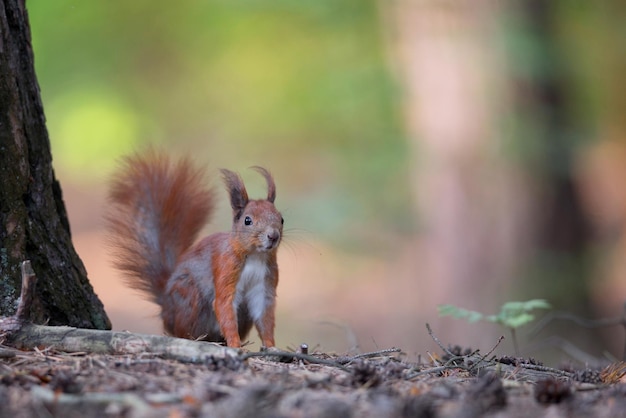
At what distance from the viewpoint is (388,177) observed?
8.24 meters

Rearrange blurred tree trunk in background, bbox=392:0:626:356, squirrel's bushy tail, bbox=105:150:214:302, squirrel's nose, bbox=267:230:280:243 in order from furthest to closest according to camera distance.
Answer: blurred tree trunk in background, bbox=392:0:626:356 → squirrel's bushy tail, bbox=105:150:214:302 → squirrel's nose, bbox=267:230:280:243

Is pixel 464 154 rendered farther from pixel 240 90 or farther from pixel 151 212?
pixel 240 90

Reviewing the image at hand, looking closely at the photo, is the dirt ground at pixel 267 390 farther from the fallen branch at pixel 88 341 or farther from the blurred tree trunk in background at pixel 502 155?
the blurred tree trunk in background at pixel 502 155

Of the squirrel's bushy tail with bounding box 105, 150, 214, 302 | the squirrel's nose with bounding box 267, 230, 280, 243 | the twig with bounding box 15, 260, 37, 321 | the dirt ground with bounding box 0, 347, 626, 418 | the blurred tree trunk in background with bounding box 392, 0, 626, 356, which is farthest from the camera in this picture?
the blurred tree trunk in background with bounding box 392, 0, 626, 356

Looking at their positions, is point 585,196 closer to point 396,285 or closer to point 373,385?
point 396,285

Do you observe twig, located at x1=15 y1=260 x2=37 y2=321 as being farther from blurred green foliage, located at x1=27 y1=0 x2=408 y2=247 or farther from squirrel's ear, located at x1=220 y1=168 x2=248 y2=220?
blurred green foliage, located at x1=27 y1=0 x2=408 y2=247

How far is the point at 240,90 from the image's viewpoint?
34.9ft

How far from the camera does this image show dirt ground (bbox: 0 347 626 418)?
164 centimetres

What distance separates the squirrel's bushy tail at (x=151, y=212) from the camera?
3.39m

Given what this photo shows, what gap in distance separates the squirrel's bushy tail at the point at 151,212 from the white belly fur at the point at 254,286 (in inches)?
18.4

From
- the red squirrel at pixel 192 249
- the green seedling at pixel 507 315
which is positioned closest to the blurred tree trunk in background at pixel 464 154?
the green seedling at pixel 507 315

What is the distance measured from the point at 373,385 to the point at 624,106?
9.11 m

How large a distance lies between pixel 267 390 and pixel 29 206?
1365 millimetres

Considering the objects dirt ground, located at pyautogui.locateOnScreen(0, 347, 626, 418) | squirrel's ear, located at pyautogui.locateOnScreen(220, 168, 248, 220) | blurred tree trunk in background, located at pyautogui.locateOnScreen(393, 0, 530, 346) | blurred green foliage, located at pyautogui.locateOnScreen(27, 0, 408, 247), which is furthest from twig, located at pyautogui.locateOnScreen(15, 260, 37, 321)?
blurred green foliage, located at pyautogui.locateOnScreen(27, 0, 408, 247)
